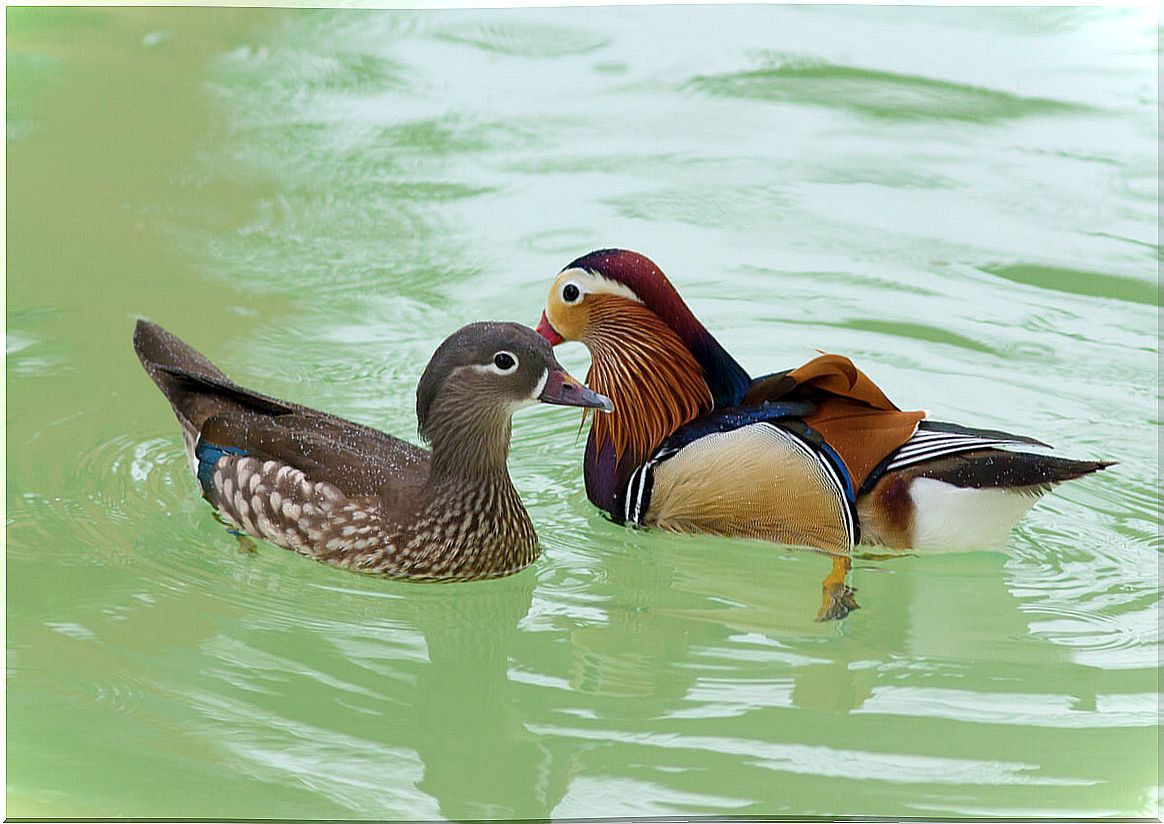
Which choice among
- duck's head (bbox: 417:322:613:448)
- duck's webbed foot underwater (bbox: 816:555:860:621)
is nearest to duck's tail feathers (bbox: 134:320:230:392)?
duck's head (bbox: 417:322:613:448)

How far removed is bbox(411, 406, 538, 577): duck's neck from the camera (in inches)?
128

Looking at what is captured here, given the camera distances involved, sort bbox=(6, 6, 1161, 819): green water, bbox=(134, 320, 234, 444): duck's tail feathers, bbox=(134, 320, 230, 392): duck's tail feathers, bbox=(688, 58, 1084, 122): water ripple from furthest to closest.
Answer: bbox=(688, 58, 1084, 122): water ripple → bbox=(134, 320, 230, 392): duck's tail feathers → bbox=(134, 320, 234, 444): duck's tail feathers → bbox=(6, 6, 1161, 819): green water

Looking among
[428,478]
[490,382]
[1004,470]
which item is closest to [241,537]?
[428,478]

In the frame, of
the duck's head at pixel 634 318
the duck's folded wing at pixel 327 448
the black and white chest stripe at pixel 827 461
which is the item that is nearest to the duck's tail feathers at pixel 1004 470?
the black and white chest stripe at pixel 827 461

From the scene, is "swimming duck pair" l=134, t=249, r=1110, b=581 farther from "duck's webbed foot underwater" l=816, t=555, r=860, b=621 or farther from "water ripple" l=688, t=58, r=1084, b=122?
"water ripple" l=688, t=58, r=1084, b=122

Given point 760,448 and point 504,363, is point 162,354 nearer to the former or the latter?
point 504,363

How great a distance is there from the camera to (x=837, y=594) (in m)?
3.36

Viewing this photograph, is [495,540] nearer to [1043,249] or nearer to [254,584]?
[254,584]

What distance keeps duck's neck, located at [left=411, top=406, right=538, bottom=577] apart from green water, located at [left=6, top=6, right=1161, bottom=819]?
3.6 inches

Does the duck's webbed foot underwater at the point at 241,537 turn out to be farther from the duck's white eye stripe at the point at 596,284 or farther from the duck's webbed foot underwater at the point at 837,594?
the duck's webbed foot underwater at the point at 837,594

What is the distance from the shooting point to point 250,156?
5.31 m

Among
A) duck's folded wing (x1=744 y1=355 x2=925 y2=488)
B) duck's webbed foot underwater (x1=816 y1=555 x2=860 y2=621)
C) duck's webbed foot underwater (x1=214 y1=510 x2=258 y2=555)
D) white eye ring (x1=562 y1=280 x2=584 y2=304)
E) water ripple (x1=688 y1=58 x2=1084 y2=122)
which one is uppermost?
water ripple (x1=688 y1=58 x2=1084 y2=122)

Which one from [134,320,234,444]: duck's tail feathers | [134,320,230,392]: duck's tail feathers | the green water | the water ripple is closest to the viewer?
the green water

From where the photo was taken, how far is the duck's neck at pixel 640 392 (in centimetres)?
359
